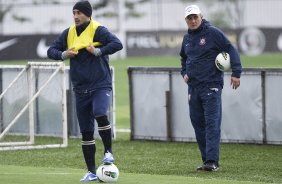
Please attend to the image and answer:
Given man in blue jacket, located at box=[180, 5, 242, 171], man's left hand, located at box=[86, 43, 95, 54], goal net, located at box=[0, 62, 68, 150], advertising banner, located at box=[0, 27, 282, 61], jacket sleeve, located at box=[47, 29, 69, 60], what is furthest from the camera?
advertising banner, located at box=[0, 27, 282, 61]

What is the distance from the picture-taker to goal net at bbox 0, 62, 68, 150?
16.8 metres

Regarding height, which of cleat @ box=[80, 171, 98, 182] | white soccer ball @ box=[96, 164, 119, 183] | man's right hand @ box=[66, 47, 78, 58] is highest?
man's right hand @ box=[66, 47, 78, 58]

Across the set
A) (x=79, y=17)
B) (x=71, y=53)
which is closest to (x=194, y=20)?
(x=79, y=17)

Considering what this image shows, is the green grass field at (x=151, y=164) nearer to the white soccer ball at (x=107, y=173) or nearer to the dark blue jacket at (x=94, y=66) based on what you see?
the white soccer ball at (x=107, y=173)

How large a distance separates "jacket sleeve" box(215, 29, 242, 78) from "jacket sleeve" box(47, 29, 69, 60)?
2204mm

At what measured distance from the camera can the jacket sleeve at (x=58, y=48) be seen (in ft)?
38.7

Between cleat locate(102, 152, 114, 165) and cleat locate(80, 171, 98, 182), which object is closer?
cleat locate(102, 152, 114, 165)

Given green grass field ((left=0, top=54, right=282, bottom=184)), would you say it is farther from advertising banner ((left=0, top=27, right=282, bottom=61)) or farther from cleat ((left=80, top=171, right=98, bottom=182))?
advertising banner ((left=0, top=27, right=282, bottom=61))

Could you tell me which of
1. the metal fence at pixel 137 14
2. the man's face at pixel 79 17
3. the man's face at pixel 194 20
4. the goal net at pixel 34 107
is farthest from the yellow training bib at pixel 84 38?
the metal fence at pixel 137 14

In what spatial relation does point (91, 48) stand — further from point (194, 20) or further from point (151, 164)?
point (151, 164)

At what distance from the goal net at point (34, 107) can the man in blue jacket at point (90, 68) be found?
4.82m

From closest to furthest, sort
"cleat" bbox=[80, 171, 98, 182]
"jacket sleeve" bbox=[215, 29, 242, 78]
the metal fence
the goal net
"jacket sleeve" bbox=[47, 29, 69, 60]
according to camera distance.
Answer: "cleat" bbox=[80, 171, 98, 182], "jacket sleeve" bbox=[47, 29, 69, 60], "jacket sleeve" bbox=[215, 29, 242, 78], the goal net, the metal fence

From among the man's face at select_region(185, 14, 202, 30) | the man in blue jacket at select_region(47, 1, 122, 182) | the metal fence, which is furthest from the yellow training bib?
the metal fence

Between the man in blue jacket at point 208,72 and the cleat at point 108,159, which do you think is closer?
the cleat at point 108,159
